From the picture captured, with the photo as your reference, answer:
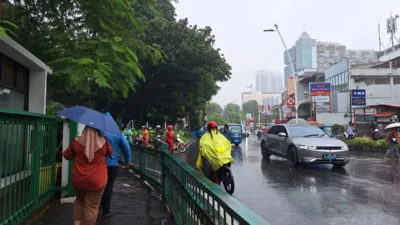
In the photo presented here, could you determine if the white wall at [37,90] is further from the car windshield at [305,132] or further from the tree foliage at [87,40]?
the car windshield at [305,132]

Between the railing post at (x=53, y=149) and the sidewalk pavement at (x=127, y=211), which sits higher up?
the railing post at (x=53, y=149)

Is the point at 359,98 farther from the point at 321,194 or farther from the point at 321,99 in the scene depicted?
the point at 321,194

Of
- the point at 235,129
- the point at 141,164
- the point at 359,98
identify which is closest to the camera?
the point at 141,164

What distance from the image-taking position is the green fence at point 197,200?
7.06ft

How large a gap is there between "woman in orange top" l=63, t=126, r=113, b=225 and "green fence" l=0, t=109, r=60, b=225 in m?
0.70

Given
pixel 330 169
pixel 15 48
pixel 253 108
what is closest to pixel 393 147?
pixel 330 169

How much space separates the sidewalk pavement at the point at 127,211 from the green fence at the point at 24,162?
0.23 m

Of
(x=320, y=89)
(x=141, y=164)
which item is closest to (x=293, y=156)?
(x=141, y=164)

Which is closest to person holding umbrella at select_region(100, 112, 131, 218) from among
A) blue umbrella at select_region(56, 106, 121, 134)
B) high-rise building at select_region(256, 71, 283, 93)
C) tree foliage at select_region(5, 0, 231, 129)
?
tree foliage at select_region(5, 0, 231, 129)

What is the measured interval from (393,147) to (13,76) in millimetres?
15239

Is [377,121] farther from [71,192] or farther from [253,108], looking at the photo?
[253,108]

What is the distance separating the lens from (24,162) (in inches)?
186

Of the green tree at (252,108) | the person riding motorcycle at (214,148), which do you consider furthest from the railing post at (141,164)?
the green tree at (252,108)

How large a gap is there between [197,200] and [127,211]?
2.87 metres
